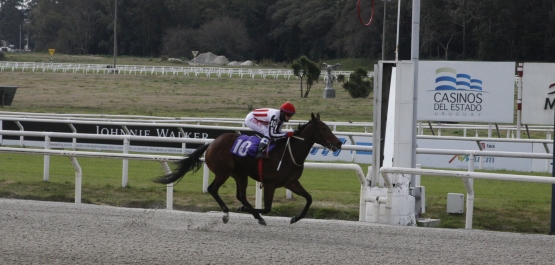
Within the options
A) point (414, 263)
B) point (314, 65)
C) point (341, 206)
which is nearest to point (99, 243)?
point (414, 263)

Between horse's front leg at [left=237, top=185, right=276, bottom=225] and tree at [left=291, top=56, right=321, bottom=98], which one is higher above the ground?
tree at [left=291, top=56, right=321, bottom=98]

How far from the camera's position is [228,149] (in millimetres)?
7750

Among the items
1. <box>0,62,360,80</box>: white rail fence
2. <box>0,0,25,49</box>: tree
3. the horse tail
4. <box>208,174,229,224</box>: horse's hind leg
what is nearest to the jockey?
<box>208,174,229,224</box>: horse's hind leg

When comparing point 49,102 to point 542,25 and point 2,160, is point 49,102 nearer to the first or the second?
point 2,160

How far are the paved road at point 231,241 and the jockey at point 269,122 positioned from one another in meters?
0.80

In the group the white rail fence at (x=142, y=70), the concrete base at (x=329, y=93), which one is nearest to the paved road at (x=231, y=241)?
the concrete base at (x=329, y=93)

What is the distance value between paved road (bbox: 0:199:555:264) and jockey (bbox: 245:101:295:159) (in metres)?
0.80

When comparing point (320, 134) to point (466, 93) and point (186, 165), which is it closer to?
point (186, 165)

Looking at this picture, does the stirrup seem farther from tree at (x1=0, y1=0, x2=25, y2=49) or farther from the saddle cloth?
tree at (x1=0, y1=0, x2=25, y2=49)

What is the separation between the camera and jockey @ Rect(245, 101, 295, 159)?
298 inches

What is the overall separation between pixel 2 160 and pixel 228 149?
7.27 meters

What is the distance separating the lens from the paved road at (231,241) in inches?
235

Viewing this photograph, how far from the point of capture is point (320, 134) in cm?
755

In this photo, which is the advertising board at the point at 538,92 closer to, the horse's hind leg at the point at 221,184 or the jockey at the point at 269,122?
the jockey at the point at 269,122
